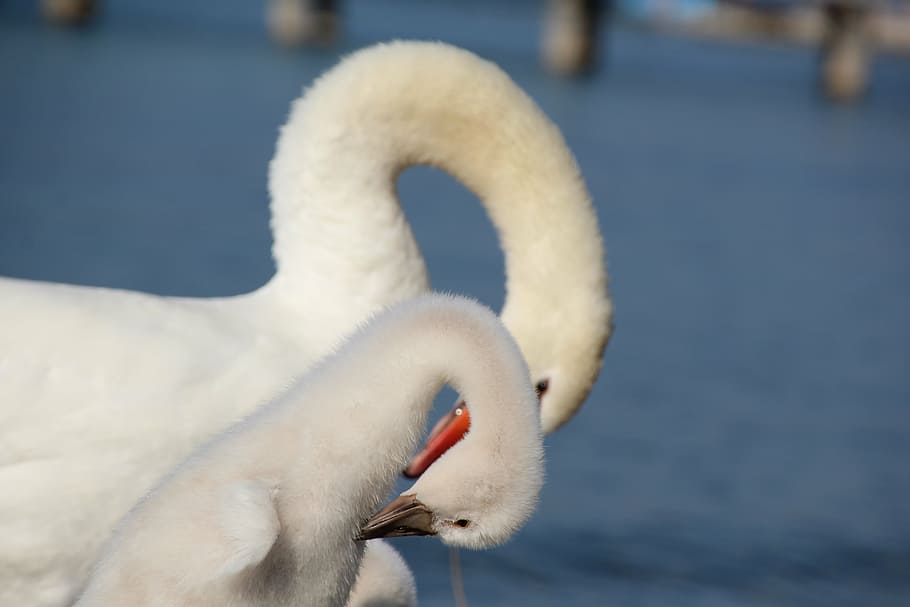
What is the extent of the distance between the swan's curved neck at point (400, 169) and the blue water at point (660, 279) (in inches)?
85.6

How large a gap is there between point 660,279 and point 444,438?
970cm

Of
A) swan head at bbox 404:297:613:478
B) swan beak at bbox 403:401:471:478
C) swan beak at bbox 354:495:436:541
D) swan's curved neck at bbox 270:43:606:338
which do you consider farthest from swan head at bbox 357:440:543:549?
swan's curved neck at bbox 270:43:606:338

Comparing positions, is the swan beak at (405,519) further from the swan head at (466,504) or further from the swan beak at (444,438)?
the swan beak at (444,438)

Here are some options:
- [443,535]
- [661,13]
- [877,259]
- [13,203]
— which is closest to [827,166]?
[877,259]

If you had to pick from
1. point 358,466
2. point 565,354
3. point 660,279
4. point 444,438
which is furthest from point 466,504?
point 660,279

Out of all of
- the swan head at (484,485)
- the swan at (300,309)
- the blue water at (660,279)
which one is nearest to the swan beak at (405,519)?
the swan head at (484,485)

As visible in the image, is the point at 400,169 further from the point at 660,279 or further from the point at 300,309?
the point at 660,279

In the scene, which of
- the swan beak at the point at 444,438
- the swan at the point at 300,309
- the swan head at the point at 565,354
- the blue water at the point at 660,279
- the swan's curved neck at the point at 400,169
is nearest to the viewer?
the swan at the point at 300,309

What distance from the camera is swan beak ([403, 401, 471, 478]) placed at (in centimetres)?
420

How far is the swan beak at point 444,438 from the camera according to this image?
13.8ft

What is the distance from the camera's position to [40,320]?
165 inches

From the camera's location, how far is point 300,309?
14.9ft

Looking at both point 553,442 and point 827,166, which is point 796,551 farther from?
point 827,166

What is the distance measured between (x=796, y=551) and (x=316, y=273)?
383cm
